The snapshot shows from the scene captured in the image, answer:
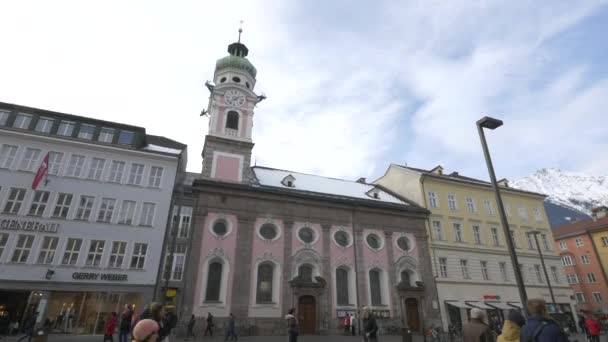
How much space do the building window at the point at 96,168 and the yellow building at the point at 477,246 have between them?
30.8 metres

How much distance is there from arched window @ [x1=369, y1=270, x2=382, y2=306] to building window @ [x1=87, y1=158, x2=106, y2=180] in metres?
24.9

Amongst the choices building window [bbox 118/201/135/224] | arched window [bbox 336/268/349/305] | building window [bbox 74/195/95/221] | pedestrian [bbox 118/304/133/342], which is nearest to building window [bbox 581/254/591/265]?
arched window [bbox 336/268/349/305]

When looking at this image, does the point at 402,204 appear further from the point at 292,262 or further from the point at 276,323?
the point at 276,323

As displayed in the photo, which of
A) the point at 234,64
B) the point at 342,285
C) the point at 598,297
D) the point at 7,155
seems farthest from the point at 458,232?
the point at 7,155

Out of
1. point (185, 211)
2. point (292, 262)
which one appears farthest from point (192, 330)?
point (185, 211)

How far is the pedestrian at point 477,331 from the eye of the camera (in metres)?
6.50

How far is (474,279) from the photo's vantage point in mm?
34188

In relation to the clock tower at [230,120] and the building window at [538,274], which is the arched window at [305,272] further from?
the building window at [538,274]

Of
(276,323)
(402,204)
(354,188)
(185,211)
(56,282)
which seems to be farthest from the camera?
(354,188)

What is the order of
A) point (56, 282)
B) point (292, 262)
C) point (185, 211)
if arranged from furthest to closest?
point (185, 211) → point (292, 262) → point (56, 282)

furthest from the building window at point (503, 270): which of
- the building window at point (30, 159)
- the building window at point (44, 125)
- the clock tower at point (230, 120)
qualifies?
the building window at point (44, 125)

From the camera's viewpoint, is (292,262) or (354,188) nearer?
(292,262)

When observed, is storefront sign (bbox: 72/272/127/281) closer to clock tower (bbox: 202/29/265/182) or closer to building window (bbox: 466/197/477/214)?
clock tower (bbox: 202/29/265/182)

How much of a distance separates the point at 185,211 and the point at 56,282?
454 inches
